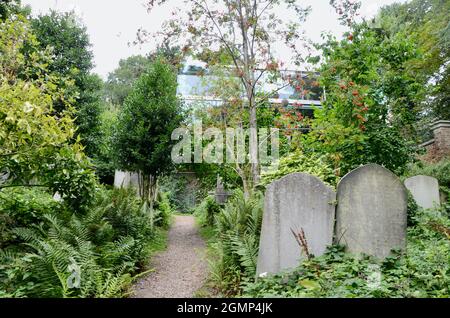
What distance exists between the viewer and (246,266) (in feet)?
16.9

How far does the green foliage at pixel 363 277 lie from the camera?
3.45 meters

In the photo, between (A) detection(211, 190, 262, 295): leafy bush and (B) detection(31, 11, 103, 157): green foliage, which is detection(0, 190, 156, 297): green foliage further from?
(B) detection(31, 11, 103, 157): green foliage

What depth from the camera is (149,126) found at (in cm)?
916

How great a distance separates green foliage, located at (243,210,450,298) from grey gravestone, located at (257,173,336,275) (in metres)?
0.31

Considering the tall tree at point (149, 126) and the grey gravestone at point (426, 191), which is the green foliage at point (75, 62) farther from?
the grey gravestone at point (426, 191)

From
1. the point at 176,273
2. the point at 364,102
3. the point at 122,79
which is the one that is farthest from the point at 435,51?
the point at 122,79

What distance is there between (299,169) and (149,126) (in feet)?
15.0

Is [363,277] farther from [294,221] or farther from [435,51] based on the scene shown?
[435,51]

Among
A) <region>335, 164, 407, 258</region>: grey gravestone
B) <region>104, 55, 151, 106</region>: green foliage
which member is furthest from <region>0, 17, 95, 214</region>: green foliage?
<region>104, 55, 151, 106</region>: green foliage

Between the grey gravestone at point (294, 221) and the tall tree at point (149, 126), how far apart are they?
16.4 ft

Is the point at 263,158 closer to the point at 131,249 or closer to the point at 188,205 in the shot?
the point at 131,249

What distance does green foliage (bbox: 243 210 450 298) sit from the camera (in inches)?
136

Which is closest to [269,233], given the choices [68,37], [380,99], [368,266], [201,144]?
[368,266]

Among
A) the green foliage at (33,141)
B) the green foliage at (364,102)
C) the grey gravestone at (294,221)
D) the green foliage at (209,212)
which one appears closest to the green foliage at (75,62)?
the green foliage at (209,212)
